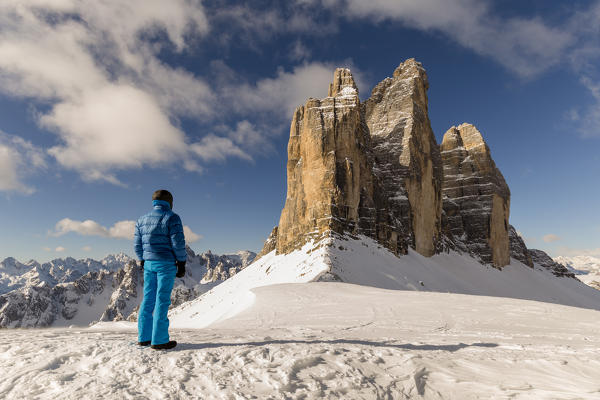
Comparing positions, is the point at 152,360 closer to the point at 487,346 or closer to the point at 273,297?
the point at 487,346

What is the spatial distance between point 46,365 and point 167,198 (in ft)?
8.16

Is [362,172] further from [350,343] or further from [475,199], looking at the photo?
[350,343]

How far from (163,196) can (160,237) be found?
0.69 meters

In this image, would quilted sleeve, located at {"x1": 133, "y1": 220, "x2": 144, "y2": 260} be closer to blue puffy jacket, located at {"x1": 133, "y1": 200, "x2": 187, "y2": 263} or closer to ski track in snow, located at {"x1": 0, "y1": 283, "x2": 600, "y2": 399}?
blue puffy jacket, located at {"x1": 133, "y1": 200, "x2": 187, "y2": 263}

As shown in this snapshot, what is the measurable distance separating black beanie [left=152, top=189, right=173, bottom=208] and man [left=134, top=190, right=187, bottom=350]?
0.07 meters

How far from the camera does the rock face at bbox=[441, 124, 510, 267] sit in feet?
221

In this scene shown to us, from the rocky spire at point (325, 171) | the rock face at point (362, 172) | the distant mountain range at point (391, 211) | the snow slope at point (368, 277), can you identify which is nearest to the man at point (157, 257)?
the snow slope at point (368, 277)

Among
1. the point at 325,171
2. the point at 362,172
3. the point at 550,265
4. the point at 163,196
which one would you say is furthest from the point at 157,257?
the point at 550,265

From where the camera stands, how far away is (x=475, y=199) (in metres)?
72.2

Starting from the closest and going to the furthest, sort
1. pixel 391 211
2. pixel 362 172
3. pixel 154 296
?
pixel 154 296 → pixel 362 172 → pixel 391 211

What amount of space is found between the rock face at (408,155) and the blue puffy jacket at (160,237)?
44.8 m

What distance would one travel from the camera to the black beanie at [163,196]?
15.8ft

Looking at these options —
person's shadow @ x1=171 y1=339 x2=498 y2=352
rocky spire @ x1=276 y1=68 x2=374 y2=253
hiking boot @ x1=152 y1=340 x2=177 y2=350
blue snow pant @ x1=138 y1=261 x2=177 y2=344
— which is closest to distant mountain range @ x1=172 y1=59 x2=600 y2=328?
rocky spire @ x1=276 y1=68 x2=374 y2=253

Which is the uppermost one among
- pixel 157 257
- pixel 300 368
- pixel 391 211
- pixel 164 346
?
pixel 391 211
